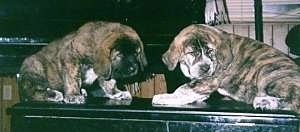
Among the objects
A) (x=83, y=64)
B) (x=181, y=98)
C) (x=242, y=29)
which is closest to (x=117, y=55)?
(x=83, y=64)

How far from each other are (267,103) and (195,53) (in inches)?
12.5

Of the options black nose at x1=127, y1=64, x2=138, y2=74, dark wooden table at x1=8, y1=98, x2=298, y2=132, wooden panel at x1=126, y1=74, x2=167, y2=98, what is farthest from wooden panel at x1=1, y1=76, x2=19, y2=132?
black nose at x1=127, y1=64, x2=138, y2=74

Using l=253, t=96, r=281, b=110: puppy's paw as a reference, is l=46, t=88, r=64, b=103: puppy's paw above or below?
above

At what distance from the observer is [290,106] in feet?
4.99

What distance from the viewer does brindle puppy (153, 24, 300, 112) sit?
5.23ft

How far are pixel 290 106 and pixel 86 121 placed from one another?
0.74 meters

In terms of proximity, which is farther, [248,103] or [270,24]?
[270,24]

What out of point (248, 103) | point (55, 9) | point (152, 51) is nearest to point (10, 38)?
point (55, 9)

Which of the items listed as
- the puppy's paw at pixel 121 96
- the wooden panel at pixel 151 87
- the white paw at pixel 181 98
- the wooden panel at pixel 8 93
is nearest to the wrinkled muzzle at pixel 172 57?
the white paw at pixel 181 98

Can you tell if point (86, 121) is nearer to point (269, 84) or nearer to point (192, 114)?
point (192, 114)

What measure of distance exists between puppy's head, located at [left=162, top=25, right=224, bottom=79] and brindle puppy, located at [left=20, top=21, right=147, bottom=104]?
169 millimetres

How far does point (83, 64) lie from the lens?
177 centimetres

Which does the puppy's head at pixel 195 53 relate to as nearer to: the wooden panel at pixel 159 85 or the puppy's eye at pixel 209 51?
the puppy's eye at pixel 209 51

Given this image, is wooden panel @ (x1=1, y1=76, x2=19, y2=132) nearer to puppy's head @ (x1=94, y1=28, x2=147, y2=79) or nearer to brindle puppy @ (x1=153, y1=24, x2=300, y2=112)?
puppy's head @ (x1=94, y1=28, x2=147, y2=79)
